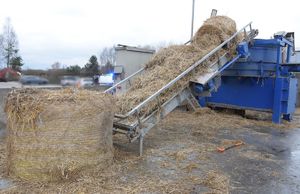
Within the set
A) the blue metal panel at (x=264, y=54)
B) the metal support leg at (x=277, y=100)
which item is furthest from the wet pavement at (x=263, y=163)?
the blue metal panel at (x=264, y=54)

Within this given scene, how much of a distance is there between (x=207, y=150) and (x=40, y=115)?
11.9 feet

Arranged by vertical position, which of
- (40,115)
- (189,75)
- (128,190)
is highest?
(189,75)

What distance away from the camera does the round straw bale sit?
17.3ft

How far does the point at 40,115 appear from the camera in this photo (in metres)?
5.23

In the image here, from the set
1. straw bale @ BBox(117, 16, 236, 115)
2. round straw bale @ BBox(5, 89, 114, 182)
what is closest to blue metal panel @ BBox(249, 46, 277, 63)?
straw bale @ BBox(117, 16, 236, 115)

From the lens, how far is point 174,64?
831 centimetres

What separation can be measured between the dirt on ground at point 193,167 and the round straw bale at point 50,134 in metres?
0.18

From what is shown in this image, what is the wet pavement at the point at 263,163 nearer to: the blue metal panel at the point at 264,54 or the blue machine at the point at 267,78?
the blue machine at the point at 267,78

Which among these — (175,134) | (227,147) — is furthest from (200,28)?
(227,147)

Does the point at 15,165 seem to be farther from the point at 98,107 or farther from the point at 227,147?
the point at 227,147

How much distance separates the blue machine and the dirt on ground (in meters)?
2.05

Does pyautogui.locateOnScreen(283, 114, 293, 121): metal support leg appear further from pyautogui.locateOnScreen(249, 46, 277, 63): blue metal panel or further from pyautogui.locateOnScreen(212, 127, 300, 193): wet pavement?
pyautogui.locateOnScreen(212, 127, 300, 193): wet pavement

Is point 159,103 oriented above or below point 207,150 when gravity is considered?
above

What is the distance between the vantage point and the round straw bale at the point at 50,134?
527cm
